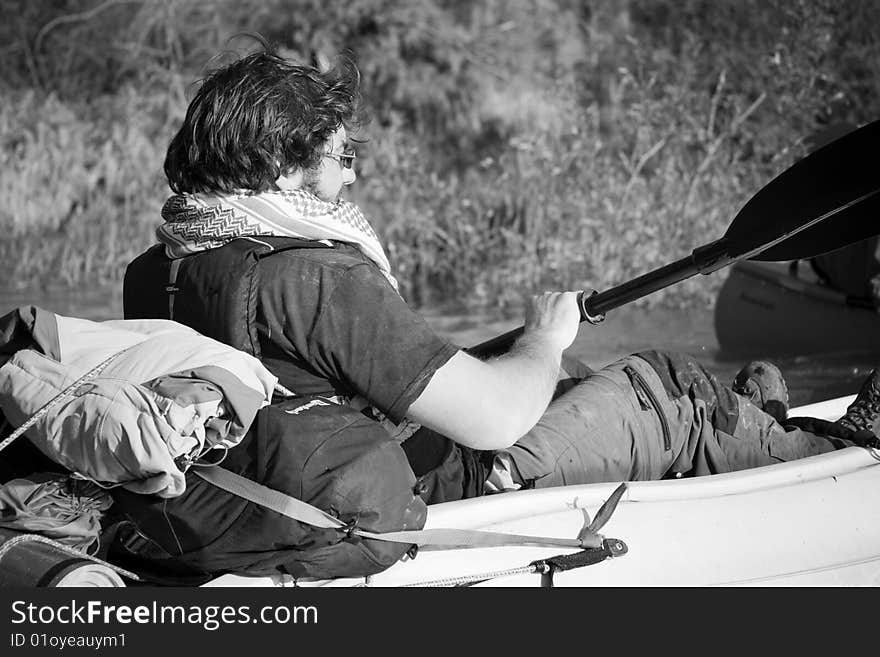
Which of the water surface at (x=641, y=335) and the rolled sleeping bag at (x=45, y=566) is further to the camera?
the water surface at (x=641, y=335)

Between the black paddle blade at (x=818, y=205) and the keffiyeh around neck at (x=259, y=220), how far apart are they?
0.98 meters

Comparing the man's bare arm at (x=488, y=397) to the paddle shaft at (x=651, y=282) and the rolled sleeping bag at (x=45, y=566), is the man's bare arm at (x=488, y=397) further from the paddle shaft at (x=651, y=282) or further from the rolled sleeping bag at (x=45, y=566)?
the rolled sleeping bag at (x=45, y=566)

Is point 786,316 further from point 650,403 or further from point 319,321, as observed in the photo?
point 319,321

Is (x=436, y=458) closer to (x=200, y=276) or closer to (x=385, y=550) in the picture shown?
(x=385, y=550)

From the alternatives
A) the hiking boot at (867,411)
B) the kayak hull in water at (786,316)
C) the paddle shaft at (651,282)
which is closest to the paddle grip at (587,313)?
the paddle shaft at (651,282)

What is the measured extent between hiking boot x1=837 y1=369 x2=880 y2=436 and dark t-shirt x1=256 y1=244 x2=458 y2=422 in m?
1.33

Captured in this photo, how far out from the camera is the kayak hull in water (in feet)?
17.2

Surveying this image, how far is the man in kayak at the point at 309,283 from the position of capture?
1.86 m

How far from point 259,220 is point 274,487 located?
16.4 inches

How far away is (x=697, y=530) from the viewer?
90.4 inches

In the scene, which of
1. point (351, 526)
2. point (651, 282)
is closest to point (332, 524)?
point (351, 526)

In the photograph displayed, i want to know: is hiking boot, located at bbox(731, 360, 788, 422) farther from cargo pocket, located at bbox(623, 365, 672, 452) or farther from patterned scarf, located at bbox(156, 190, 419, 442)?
patterned scarf, located at bbox(156, 190, 419, 442)

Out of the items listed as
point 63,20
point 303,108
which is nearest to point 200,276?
point 303,108

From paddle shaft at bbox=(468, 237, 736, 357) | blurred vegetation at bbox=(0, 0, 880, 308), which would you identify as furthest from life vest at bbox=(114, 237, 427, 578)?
blurred vegetation at bbox=(0, 0, 880, 308)
